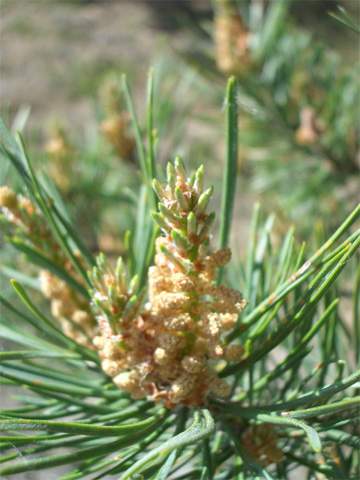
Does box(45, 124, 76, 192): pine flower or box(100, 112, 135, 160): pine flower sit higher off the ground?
box(100, 112, 135, 160): pine flower

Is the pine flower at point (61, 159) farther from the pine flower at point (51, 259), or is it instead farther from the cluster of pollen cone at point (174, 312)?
the cluster of pollen cone at point (174, 312)

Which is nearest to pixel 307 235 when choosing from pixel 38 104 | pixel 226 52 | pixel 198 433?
pixel 226 52

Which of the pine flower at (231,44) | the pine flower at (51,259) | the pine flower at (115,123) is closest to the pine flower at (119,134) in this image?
the pine flower at (115,123)

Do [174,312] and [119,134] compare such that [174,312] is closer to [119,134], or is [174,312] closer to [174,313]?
[174,313]

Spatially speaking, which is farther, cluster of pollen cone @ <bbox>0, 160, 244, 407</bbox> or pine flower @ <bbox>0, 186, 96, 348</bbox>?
pine flower @ <bbox>0, 186, 96, 348</bbox>

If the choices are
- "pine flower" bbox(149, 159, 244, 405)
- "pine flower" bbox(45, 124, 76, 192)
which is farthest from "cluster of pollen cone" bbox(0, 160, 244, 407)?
"pine flower" bbox(45, 124, 76, 192)

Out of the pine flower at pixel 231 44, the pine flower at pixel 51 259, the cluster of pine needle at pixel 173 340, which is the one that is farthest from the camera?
the pine flower at pixel 231 44

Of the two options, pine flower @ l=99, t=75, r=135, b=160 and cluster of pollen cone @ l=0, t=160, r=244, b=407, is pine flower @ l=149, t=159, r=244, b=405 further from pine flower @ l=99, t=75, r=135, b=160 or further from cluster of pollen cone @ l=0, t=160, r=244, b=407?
pine flower @ l=99, t=75, r=135, b=160

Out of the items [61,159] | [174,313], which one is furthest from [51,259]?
[61,159]
